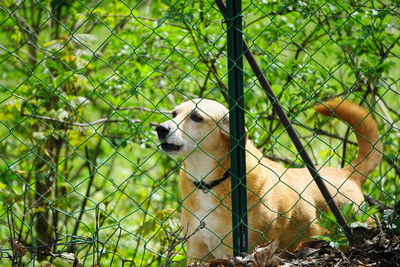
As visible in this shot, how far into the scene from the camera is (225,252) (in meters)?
3.35

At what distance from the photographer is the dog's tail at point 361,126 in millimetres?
3340

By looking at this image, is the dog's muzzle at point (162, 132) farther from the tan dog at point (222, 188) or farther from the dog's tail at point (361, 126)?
the dog's tail at point (361, 126)

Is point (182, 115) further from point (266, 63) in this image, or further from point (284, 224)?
point (284, 224)

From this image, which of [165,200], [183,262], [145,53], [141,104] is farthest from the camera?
[165,200]

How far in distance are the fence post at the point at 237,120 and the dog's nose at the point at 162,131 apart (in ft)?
2.61

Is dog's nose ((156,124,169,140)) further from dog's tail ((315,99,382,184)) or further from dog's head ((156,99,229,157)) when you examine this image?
dog's tail ((315,99,382,184))

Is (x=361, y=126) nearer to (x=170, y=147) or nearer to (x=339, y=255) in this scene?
(x=170, y=147)

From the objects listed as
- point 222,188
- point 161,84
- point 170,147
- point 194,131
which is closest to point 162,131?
point 170,147

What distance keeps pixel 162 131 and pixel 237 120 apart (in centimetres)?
86

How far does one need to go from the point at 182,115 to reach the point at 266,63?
607mm

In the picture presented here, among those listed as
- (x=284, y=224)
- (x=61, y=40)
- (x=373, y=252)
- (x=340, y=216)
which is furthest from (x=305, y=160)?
(x=61, y=40)

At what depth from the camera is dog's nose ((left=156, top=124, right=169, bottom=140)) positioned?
3.30 metres

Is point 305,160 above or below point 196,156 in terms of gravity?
below

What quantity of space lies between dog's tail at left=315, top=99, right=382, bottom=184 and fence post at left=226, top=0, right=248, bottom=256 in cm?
74
